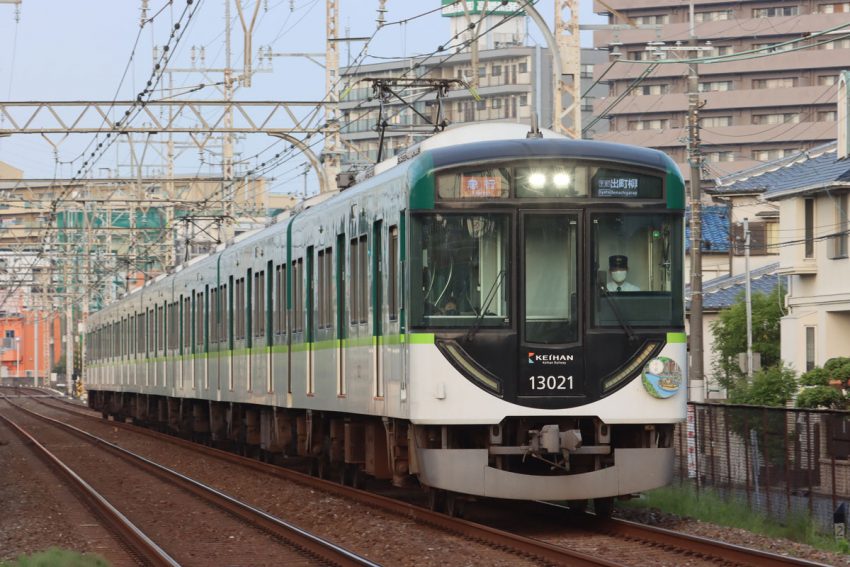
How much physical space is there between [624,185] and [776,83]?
87.1 m

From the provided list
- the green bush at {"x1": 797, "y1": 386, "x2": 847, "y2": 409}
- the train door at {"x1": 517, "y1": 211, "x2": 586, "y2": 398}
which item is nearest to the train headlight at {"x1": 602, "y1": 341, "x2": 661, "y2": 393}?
the train door at {"x1": 517, "y1": 211, "x2": 586, "y2": 398}

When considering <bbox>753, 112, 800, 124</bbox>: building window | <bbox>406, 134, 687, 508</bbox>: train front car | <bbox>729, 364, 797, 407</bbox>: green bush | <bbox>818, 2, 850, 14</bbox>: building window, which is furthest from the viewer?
<bbox>818, 2, 850, 14</bbox>: building window

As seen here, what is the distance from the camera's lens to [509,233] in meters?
12.4

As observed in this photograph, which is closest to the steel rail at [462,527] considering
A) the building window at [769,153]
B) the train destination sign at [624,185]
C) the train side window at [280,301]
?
the train side window at [280,301]

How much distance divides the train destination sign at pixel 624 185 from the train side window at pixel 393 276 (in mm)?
1645

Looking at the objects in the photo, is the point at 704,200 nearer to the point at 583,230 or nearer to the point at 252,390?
the point at 252,390

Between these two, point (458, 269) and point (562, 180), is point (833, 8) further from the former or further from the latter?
point (458, 269)

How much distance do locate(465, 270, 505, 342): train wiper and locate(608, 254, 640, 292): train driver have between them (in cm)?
83

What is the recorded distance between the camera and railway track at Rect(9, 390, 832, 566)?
10.5 m

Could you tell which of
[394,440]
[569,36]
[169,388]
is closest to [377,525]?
[394,440]

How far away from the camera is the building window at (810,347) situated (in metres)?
34.8

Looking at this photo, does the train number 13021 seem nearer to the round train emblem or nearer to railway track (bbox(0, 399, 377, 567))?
the round train emblem

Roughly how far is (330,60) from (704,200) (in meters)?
37.3

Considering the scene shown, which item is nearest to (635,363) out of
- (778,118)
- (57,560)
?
(57,560)
